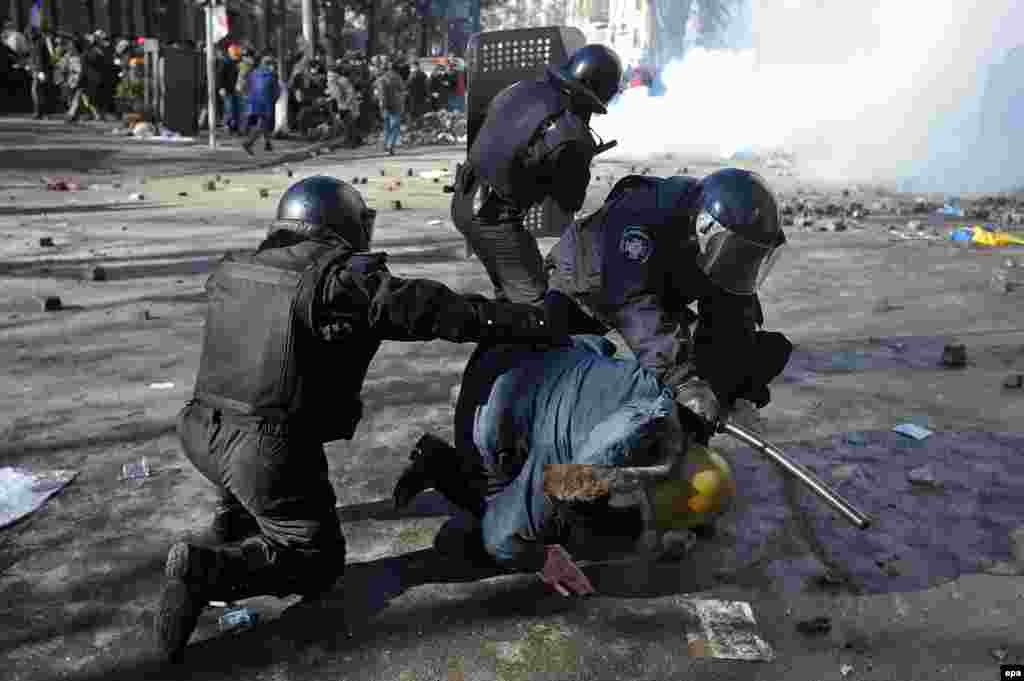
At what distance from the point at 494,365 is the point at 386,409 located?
61.1 inches

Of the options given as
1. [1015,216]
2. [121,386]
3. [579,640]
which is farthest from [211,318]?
[1015,216]

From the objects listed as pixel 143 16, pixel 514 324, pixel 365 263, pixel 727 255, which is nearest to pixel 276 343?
pixel 365 263

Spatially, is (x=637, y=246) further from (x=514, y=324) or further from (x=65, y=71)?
(x=65, y=71)

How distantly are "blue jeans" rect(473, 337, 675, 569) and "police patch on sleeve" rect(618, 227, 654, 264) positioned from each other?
1.07 ft

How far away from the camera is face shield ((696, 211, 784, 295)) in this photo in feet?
9.77

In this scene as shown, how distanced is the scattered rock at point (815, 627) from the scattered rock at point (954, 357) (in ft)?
Answer: 10.3

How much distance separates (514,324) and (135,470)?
6.12 ft

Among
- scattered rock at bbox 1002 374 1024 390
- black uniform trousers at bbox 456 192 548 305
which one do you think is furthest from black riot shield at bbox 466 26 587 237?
scattered rock at bbox 1002 374 1024 390

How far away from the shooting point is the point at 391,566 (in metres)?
3.09

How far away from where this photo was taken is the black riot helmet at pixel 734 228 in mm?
2975

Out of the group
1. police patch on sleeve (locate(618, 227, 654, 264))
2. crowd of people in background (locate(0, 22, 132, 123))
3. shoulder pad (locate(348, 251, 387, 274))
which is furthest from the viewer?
crowd of people in background (locate(0, 22, 132, 123))

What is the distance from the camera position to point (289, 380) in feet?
8.60

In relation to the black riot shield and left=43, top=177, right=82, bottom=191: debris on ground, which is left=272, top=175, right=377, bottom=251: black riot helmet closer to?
the black riot shield

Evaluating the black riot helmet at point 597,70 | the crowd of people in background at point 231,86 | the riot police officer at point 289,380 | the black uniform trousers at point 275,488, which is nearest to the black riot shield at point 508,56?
the black riot helmet at point 597,70
